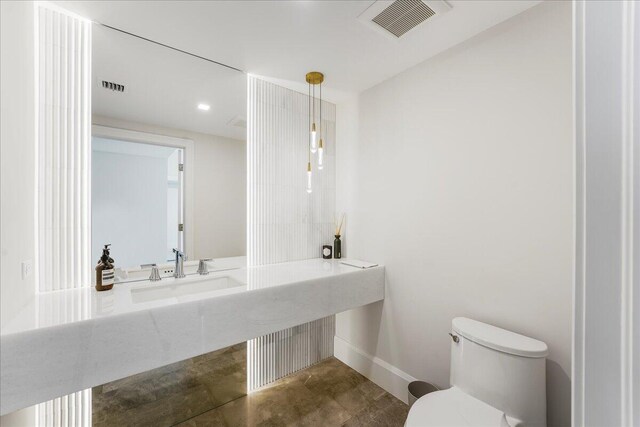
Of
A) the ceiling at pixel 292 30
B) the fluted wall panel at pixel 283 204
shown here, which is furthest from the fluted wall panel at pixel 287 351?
the ceiling at pixel 292 30

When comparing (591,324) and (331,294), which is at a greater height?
(591,324)

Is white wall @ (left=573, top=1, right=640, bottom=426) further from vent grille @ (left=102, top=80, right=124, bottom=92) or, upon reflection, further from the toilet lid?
vent grille @ (left=102, top=80, right=124, bottom=92)

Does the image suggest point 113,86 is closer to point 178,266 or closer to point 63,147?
point 63,147

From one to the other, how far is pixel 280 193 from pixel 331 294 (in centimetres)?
92

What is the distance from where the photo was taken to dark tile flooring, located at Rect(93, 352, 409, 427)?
64.6 inches

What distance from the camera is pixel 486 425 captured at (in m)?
1.18

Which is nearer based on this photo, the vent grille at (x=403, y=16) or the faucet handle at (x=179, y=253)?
the vent grille at (x=403, y=16)

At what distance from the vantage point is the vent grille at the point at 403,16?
55.3 inches

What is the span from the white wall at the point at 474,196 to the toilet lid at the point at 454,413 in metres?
0.38

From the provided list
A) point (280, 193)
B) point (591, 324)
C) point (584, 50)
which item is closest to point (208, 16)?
point (280, 193)

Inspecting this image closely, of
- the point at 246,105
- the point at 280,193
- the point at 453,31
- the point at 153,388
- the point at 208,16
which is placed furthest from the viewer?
the point at 280,193

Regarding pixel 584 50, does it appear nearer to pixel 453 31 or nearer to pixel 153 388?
pixel 453 31

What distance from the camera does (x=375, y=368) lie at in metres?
2.23

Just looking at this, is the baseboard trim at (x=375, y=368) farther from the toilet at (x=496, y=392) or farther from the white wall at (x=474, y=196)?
the toilet at (x=496, y=392)
